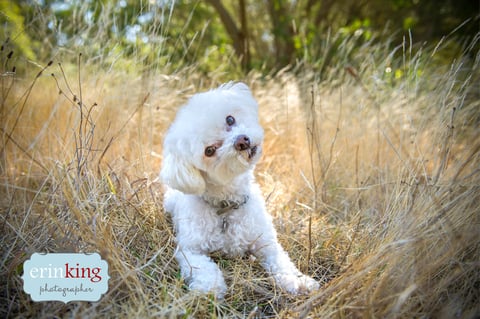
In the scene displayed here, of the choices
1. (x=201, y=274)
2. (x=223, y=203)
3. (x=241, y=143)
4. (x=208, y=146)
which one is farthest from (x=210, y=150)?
(x=201, y=274)

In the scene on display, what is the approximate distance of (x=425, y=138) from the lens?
2.79 meters

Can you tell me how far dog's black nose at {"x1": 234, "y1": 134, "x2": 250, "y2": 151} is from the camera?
160 centimetres

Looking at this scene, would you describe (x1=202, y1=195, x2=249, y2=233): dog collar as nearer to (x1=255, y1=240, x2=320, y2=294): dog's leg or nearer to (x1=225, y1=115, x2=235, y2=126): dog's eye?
(x1=255, y1=240, x2=320, y2=294): dog's leg

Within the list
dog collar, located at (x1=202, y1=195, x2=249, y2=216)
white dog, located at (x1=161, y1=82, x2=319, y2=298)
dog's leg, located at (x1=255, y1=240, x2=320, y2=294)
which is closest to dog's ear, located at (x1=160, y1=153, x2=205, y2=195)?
white dog, located at (x1=161, y1=82, x2=319, y2=298)

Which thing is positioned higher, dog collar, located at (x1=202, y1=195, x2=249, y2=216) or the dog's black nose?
the dog's black nose

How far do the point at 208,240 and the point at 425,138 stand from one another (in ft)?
6.80

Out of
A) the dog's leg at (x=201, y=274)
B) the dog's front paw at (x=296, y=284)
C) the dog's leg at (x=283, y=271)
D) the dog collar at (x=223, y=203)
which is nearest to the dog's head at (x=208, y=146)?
the dog collar at (x=223, y=203)

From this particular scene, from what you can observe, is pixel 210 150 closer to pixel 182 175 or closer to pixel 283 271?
pixel 182 175

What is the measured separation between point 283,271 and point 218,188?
56 centimetres

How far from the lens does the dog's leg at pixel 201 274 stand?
1.58 metres

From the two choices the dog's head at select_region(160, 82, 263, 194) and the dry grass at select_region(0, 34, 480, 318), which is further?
the dog's head at select_region(160, 82, 263, 194)

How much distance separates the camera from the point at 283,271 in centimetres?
174

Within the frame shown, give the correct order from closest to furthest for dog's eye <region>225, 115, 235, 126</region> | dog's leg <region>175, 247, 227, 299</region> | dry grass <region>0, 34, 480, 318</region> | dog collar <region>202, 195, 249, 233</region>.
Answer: dry grass <region>0, 34, 480, 318</region>, dog's leg <region>175, 247, 227, 299</region>, dog's eye <region>225, 115, 235, 126</region>, dog collar <region>202, 195, 249, 233</region>

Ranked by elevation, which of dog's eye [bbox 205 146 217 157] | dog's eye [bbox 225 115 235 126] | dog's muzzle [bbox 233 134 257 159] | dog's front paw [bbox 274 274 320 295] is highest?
dog's eye [bbox 225 115 235 126]
